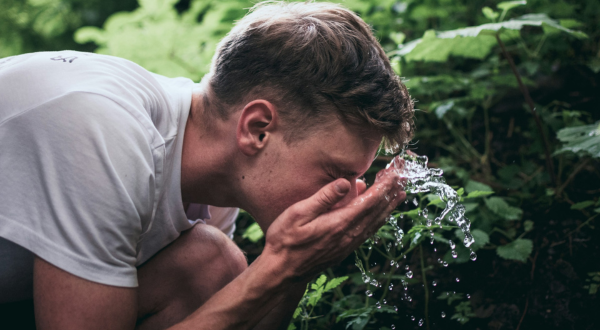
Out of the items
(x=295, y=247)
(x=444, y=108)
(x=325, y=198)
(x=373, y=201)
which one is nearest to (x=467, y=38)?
(x=444, y=108)

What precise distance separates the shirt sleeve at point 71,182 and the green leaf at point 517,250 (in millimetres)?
1467

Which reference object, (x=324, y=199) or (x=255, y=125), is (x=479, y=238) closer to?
(x=324, y=199)

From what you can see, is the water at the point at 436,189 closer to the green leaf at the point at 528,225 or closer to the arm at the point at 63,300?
the green leaf at the point at 528,225

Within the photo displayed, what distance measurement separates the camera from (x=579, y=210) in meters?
2.21

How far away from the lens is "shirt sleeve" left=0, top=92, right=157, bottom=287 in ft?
3.87

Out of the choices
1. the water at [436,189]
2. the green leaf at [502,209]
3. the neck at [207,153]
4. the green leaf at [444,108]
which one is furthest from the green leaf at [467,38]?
the neck at [207,153]

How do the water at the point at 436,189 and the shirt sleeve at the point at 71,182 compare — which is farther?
the water at the point at 436,189

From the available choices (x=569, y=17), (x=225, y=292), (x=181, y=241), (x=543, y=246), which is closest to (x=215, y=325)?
(x=225, y=292)

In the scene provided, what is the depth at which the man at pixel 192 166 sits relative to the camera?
1197mm

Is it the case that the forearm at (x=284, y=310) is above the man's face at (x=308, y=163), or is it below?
below

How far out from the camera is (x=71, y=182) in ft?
3.91

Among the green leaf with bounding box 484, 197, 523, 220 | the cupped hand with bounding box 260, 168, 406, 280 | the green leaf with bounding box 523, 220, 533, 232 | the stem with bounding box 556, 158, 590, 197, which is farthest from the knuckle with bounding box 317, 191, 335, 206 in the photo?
the stem with bounding box 556, 158, 590, 197

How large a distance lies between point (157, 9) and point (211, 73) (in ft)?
8.45

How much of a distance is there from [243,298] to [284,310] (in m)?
0.41
